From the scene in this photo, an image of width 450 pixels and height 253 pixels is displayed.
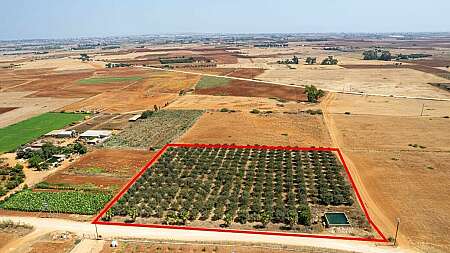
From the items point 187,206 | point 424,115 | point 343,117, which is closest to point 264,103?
point 343,117

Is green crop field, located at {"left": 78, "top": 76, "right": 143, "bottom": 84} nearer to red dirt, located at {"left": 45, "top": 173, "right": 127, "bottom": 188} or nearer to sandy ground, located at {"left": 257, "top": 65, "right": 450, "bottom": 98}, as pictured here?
sandy ground, located at {"left": 257, "top": 65, "right": 450, "bottom": 98}


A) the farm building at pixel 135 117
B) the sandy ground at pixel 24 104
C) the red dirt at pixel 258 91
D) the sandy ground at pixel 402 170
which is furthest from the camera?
the red dirt at pixel 258 91

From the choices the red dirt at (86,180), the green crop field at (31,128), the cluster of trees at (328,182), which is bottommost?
the green crop field at (31,128)

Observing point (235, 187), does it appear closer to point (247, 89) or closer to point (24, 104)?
point (247, 89)

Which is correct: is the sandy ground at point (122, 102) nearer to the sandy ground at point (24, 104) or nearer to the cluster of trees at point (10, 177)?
the sandy ground at point (24, 104)

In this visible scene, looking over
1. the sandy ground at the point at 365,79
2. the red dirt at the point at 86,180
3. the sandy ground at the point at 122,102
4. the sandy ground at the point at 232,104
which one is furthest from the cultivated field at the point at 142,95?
the red dirt at the point at 86,180

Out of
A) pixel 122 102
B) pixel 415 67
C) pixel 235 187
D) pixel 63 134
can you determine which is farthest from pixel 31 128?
pixel 415 67

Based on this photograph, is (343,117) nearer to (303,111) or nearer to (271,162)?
(303,111)
